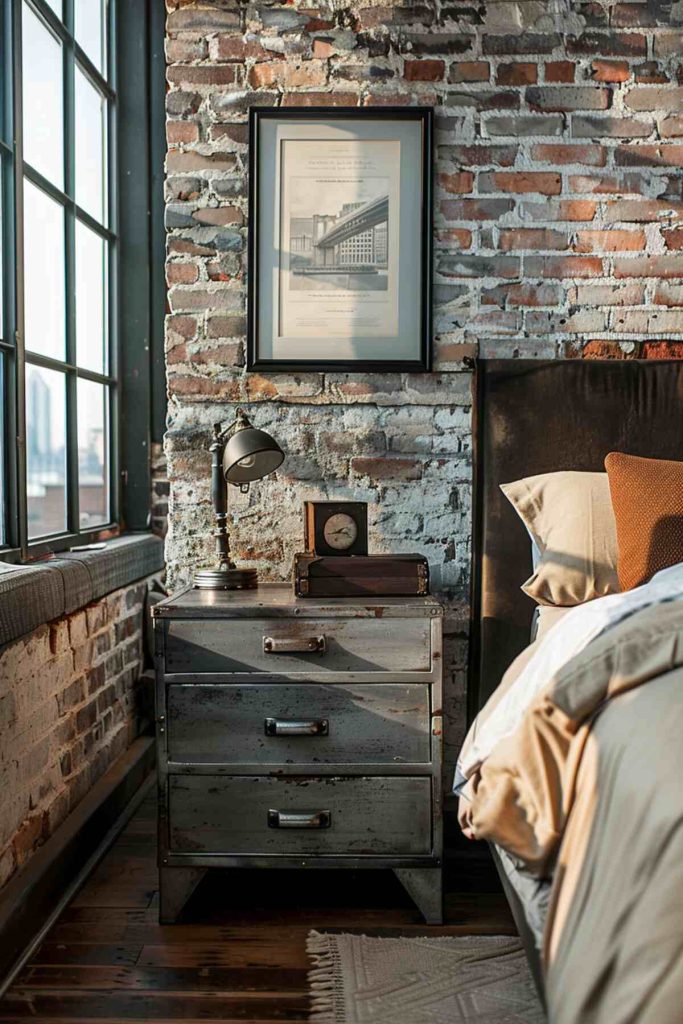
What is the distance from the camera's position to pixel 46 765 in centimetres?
244

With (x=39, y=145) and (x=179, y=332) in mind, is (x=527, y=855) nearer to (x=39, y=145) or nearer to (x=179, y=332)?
(x=179, y=332)

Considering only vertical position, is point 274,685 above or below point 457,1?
below

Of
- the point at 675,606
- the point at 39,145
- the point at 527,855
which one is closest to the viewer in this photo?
the point at 527,855

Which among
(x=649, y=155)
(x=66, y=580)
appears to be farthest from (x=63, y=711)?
(x=649, y=155)

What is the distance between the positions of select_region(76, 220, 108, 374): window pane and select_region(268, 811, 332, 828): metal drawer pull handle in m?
1.62

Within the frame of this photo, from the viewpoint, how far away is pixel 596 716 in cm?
152

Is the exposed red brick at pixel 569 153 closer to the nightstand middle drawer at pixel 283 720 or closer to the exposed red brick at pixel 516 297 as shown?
the exposed red brick at pixel 516 297

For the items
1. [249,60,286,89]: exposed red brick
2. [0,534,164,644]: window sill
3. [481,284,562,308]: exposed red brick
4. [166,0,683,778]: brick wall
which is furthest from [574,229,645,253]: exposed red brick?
[0,534,164,644]: window sill

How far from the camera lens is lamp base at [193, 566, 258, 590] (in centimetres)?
254

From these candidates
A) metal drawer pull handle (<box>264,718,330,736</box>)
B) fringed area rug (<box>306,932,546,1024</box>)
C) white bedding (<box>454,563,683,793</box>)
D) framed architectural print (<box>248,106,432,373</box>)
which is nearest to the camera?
white bedding (<box>454,563,683,793</box>)

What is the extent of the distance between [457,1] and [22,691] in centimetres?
225

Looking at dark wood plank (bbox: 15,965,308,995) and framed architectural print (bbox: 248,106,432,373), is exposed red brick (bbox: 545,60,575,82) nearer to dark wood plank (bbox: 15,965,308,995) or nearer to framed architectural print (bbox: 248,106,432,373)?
framed architectural print (bbox: 248,106,432,373)

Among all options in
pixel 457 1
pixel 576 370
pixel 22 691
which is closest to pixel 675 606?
pixel 576 370

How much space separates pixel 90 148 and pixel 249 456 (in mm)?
1480
